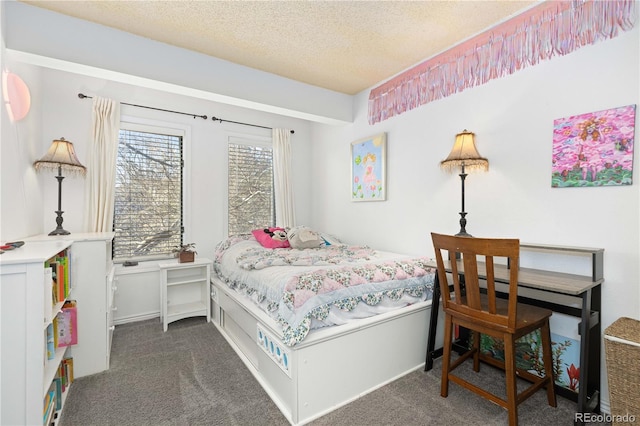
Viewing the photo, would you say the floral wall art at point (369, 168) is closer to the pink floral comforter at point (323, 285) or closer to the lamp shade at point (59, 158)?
the pink floral comforter at point (323, 285)

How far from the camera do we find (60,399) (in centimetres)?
173

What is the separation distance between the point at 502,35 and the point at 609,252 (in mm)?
1637

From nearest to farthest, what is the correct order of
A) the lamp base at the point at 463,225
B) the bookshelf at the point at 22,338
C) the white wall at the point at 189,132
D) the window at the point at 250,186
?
Answer: the bookshelf at the point at 22,338, the lamp base at the point at 463,225, the white wall at the point at 189,132, the window at the point at 250,186

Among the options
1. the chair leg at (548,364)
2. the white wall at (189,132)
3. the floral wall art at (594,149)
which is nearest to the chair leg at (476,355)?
the chair leg at (548,364)

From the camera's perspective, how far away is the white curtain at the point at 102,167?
9.39ft

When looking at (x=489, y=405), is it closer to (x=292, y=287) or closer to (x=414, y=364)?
(x=414, y=364)

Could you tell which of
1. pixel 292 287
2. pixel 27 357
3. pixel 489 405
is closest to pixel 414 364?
pixel 489 405

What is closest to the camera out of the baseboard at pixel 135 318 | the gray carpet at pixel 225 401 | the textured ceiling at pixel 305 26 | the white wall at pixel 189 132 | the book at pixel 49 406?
the book at pixel 49 406

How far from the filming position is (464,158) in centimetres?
222

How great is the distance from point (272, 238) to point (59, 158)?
1.91 metres

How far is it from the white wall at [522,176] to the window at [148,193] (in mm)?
2210

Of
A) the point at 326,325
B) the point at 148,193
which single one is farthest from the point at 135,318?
the point at 326,325

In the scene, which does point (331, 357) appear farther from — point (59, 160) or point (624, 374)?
point (59, 160)

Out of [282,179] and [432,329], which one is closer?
[432,329]
